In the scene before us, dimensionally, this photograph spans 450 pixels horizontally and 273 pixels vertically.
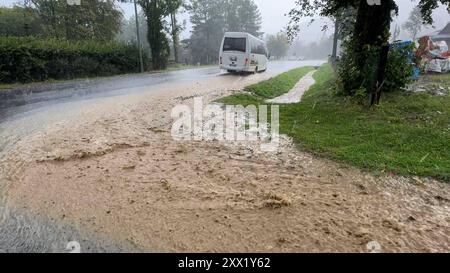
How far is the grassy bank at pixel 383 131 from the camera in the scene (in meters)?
5.48

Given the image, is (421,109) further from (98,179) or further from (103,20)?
(103,20)

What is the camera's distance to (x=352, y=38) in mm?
11031

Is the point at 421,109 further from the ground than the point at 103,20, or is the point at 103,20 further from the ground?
the point at 103,20

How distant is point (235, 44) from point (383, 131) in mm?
16784

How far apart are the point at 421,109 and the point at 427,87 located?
4.64 metres

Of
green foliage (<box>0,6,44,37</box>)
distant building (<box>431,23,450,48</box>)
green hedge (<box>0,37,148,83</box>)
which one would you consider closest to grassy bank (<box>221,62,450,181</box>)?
green hedge (<box>0,37,148,83</box>)

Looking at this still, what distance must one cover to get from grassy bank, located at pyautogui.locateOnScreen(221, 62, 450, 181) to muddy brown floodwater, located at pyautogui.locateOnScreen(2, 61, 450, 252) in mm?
432

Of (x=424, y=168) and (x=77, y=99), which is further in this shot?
(x=77, y=99)

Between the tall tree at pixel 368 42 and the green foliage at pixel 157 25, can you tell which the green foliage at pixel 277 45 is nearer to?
the green foliage at pixel 157 25

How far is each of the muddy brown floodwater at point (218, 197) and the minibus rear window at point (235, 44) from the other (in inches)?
657

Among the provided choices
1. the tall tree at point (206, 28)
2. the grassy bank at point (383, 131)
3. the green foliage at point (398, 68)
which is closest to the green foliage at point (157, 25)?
the grassy bank at point (383, 131)

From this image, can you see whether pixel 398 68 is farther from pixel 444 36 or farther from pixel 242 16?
pixel 242 16
